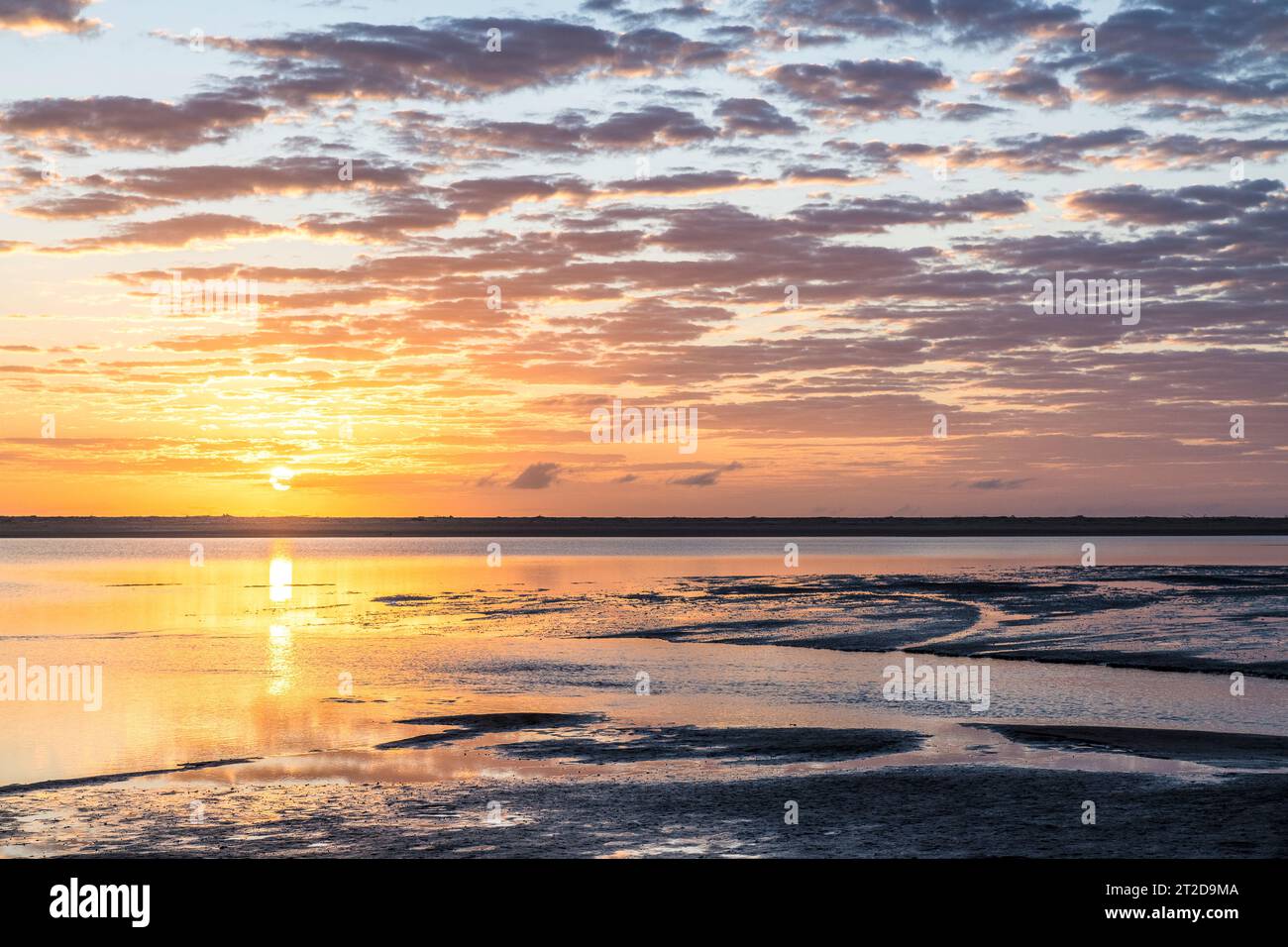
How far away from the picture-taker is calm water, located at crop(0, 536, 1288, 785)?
19.4 metres

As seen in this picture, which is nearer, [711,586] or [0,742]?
[0,742]

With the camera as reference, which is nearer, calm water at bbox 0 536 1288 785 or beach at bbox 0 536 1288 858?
beach at bbox 0 536 1288 858

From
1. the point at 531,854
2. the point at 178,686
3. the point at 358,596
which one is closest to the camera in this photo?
the point at 531,854

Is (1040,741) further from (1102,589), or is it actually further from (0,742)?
(1102,589)

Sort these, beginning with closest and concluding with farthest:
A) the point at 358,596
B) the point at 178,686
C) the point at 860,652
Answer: the point at 178,686 → the point at 860,652 → the point at 358,596

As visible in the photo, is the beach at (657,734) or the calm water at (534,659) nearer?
the beach at (657,734)

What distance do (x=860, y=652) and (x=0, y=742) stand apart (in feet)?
61.0

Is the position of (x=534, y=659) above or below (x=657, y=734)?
below

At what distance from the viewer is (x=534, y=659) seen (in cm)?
2867

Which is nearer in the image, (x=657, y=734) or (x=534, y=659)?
(x=657, y=734)

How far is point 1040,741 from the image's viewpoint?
689 inches

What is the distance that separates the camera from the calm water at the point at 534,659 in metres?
19.4
